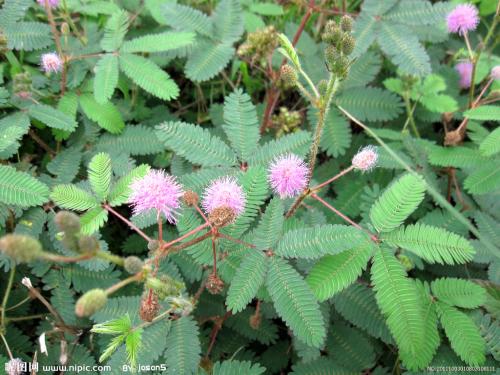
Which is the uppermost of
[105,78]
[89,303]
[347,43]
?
[347,43]

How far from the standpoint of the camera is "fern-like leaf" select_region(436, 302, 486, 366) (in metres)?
1.99

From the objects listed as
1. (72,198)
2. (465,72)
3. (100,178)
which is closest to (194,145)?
(100,178)

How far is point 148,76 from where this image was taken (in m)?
2.71

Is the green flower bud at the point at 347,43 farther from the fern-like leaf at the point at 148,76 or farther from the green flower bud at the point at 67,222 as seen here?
the green flower bud at the point at 67,222

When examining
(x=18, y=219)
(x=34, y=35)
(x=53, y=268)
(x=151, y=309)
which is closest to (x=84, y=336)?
(x=53, y=268)

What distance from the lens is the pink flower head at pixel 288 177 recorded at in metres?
2.06

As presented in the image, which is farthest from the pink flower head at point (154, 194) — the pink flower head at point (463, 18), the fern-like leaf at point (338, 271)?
the pink flower head at point (463, 18)

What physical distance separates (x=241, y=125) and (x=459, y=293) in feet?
4.67

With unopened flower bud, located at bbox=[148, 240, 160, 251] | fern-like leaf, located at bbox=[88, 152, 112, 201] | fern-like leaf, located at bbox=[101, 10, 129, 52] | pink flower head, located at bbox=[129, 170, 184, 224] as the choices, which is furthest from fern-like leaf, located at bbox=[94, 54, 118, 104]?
unopened flower bud, located at bbox=[148, 240, 160, 251]

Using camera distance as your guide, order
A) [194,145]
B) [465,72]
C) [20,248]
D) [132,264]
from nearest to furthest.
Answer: [20,248] → [132,264] → [194,145] → [465,72]

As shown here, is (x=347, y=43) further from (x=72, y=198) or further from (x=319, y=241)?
(x=72, y=198)

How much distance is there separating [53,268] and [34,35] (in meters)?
1.57

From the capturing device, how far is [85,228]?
199 cm

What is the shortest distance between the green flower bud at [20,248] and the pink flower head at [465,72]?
3.33 metres
